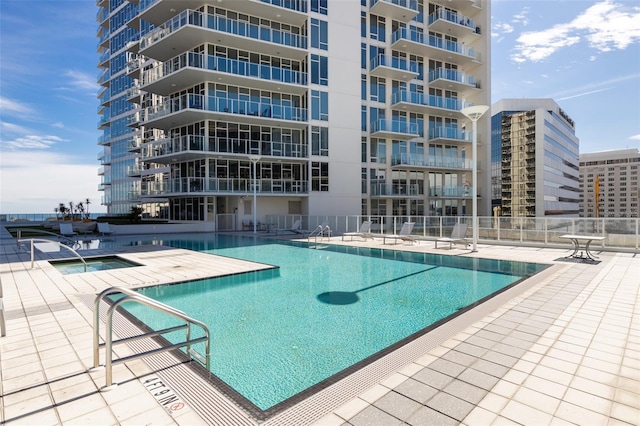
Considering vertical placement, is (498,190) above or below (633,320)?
above

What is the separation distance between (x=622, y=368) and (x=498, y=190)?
258ft

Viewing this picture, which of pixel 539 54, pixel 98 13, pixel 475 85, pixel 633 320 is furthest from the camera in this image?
pixel 98 13

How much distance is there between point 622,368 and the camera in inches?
143

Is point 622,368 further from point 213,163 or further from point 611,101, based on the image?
point 611,101

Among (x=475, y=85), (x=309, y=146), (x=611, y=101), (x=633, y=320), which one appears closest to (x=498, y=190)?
(x=611, y=101)

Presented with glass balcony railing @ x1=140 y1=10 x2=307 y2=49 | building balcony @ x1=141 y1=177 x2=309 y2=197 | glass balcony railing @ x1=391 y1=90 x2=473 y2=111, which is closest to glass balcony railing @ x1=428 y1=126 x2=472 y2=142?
glass balcony railing @ x1=391 y1=90 x2=473 y2=111

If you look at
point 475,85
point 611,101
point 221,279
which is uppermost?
point 611,101

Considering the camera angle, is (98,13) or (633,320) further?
(98,13)

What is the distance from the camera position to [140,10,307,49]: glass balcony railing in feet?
74.3

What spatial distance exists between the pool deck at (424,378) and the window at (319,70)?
24.2m

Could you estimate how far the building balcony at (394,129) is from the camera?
30.1 m

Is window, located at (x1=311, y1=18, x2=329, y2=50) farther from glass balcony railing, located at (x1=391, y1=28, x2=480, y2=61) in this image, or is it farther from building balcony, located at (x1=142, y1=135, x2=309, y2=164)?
building balcony, located at (x1=142, y1=135, x2=309, y2=164)

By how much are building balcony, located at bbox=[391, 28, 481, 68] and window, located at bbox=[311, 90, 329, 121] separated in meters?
9.78

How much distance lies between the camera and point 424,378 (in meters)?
3.40
